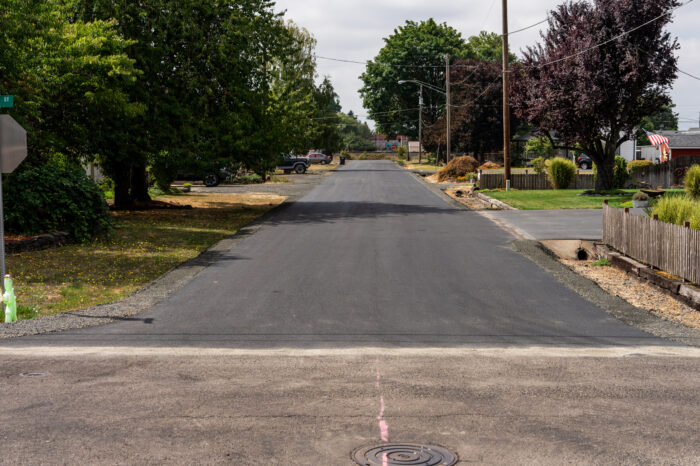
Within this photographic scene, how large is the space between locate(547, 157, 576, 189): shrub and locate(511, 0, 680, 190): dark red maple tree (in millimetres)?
3913

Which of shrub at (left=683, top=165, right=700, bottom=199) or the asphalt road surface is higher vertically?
shrub at (left=683, top=165, right=700, bottom=199)

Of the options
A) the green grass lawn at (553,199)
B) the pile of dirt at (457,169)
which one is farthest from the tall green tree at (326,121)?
the green grass lawn at (553,199)

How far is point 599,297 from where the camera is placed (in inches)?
469

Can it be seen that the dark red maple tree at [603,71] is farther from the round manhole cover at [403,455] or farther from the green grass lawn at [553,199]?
the round manhole cover at [403,455]

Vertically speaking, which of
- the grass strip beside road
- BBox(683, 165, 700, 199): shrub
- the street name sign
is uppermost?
the street name sign

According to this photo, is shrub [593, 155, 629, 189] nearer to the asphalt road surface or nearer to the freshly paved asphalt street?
the freshly paved asphalt street

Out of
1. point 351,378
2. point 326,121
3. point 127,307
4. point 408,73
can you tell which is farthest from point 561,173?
point 408,73

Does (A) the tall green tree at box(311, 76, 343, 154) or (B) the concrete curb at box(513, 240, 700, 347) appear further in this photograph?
(A) the tall green tree at box(311, 76, 343, 154)

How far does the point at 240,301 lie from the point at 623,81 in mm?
24380

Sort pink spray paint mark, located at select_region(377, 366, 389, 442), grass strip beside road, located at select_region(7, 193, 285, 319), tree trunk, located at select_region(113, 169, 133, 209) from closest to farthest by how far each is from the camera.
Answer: pink spray paint mark, located at select_region(377, 366, 389, 442)
grass strip beside road, located at select_region(7, 193, 285, 319)
tree trunk, located at select_region(113, 169, 133, 209)

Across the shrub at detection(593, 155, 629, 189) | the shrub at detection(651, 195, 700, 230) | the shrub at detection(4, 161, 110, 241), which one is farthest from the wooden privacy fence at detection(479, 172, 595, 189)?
the shrub at detection(4, 161, 110, 241)

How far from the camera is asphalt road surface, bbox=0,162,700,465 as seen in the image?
5.64m

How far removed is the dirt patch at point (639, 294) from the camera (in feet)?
35.1

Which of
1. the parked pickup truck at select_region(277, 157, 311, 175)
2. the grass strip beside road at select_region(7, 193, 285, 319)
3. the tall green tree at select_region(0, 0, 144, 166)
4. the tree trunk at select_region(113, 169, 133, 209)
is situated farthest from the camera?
the parked pickup truck at select_region(277, 157, 311, 175)
